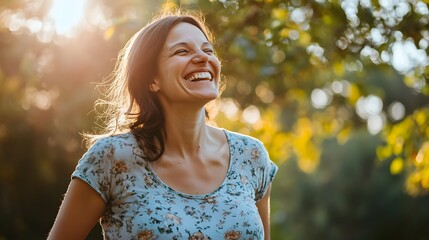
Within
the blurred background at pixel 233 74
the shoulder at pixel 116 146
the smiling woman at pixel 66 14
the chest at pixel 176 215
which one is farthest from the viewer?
the smiling woman at pixel 66 14

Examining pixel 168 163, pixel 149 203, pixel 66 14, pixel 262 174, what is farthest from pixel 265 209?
pixel 66 14

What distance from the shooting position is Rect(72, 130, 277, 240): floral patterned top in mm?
2879

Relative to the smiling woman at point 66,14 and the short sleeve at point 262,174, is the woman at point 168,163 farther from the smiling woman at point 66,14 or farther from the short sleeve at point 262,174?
the smiling woman at point 66,14

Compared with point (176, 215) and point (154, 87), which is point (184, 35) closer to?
point (154, 87)

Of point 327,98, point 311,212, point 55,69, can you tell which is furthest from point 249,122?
point 311,212

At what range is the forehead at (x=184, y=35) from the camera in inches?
123

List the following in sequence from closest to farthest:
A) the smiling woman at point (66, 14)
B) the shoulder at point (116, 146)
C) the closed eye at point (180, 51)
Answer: the shoulder at point (116, 146) < the closed eye at point (180, 51) < the smiling woman at point (66, 14)

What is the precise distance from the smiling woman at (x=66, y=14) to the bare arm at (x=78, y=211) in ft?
11.2

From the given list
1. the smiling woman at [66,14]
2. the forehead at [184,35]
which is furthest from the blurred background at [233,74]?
the forehead at [184,35]

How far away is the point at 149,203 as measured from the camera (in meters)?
2.92

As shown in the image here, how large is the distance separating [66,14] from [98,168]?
4.23 m

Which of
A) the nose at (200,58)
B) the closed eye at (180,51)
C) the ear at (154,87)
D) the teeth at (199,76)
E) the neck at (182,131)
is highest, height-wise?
the closed eye at (180,51)

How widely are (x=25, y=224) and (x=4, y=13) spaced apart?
377 centimetres

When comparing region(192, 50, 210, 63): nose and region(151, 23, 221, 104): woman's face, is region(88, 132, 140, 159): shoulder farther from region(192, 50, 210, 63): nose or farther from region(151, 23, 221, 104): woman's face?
region(192, 50, 210, 63): nose
